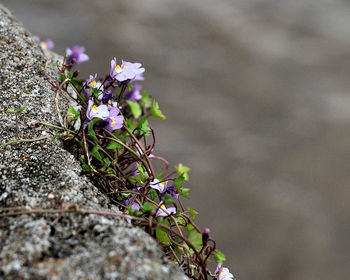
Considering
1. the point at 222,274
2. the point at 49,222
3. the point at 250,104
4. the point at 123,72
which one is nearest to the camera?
the point at 49,222

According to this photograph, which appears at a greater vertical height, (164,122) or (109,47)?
(109,47)

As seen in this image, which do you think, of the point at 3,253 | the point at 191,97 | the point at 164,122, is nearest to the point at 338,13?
the point at 191,97

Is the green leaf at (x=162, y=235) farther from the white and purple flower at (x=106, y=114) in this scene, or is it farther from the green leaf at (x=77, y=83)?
the green leaf at (x=77, y=83)

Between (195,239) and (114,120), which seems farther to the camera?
(114,120)

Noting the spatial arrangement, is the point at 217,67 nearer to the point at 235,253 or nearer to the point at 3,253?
the point at 235,253

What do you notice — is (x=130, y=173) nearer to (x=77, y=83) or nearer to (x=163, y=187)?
(x=163, y=187)

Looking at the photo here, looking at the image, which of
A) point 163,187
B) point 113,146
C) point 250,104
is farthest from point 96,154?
point 250,104

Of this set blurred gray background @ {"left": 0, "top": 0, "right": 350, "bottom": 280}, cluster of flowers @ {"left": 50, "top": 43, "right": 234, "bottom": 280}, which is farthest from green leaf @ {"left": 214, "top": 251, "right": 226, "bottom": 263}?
blurred gray background @ {"left": 0, "top": 0, "right": 350, "bottom": 280}
